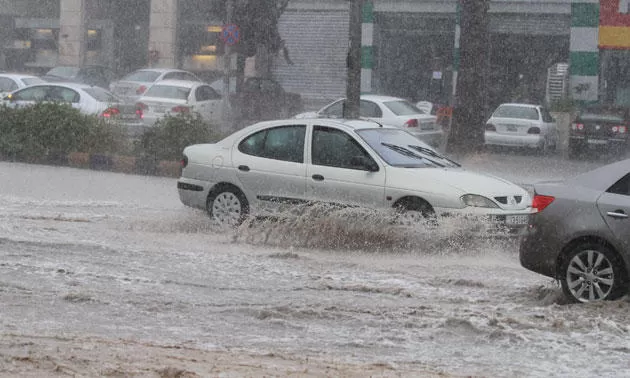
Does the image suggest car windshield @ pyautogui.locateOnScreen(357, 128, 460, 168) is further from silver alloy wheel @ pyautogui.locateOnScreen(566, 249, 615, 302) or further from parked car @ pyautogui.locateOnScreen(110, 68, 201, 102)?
parked car @ pyautogui.locateOnScreen(110, 68, 201, 102)

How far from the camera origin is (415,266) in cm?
1046

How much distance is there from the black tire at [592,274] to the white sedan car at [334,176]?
2.60m

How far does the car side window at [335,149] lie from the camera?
1203cm

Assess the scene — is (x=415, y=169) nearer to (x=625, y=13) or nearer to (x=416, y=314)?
(x=416, y=314)

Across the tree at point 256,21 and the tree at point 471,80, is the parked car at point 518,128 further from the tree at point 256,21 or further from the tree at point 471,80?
the tree at point 256,21

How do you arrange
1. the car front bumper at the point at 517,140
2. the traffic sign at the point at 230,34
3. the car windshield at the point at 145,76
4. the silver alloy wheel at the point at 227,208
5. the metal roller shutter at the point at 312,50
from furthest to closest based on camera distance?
the metal roller shutter at the point at 312,50 < the car windshield at the point at 145,76 < the traffic sign at the point at 230,34 < the car front bumper at the point at 517,140 < the silver alloy wheel at the point at 227,208

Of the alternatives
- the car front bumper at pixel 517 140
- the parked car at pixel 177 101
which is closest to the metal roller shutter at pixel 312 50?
the parked car at pixel 177 101

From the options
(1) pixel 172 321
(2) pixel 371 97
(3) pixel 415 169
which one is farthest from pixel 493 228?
(2) pixel 371 97

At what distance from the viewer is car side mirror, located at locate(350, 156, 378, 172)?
38.5ft

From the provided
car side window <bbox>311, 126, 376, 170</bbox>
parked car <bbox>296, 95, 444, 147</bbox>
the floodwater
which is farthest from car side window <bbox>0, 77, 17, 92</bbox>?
car side window <bbox>311, 126, 376, 170</bbox>

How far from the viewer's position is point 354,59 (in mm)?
19094

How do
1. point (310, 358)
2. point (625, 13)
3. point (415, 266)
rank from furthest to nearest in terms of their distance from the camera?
point (625, 13), point (415, 266), point (310, 358)

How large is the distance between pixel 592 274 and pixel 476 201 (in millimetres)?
2832

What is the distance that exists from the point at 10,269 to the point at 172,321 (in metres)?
2.44
